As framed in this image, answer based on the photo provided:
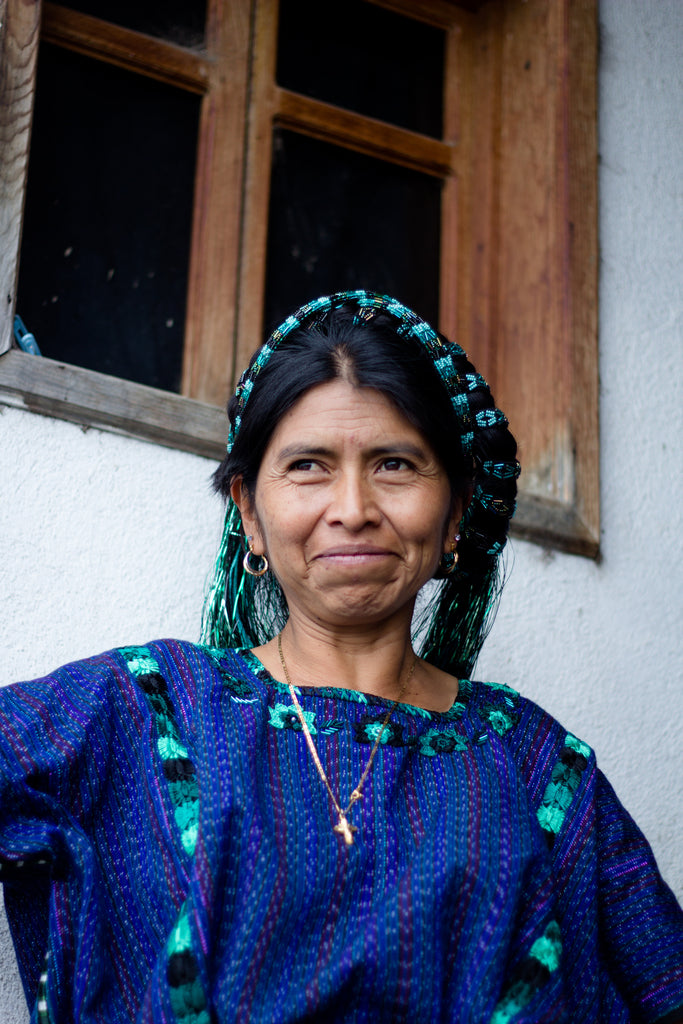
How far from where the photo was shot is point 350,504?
181 cm

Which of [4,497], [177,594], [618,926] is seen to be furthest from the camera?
[177,594]

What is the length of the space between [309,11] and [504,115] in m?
0.61

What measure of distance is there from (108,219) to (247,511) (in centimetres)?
112

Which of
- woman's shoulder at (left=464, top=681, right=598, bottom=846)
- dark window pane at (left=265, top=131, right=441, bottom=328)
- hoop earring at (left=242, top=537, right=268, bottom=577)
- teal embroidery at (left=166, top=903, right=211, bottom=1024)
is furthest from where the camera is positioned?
dark window pane at (left=265, top=131, right=441, bottom=328)

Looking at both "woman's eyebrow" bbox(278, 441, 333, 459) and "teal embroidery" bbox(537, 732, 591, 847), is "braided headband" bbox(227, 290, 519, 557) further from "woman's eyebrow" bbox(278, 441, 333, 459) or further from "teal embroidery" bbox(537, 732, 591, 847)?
"teal embroidery" bbox(537, 732, 591, 847)

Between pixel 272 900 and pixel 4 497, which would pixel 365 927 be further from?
pixel 4 497

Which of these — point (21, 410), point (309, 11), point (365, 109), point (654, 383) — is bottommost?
point (21, 410)

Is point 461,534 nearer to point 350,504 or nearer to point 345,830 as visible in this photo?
point 350,504

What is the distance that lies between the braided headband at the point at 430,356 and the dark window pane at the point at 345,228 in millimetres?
958

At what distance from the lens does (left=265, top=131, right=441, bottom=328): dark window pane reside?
303 centimetres

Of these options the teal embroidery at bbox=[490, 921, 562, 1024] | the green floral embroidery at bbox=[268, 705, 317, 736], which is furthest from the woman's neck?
the teal embroidery at bbox=[490, 921, 562, 1024]

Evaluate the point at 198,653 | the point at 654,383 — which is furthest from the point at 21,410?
the point at 654,383

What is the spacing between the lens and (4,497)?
2.20 metres

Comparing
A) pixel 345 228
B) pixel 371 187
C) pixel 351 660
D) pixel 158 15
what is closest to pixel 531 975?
pixel 351 660
